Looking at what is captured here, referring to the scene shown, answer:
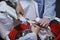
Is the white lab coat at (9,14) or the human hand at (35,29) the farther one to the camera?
the white lab coat at (9,14)

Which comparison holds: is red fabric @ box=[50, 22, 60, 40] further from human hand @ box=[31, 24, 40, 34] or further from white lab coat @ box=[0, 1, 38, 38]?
white lab coat @ box=[0, 1, 38, 38]

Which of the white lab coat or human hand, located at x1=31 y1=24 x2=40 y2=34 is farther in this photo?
the white lab coat

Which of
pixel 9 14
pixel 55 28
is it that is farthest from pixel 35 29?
pixel 9 14

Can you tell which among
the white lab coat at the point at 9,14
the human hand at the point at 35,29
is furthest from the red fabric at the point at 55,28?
the white lab coat at the point at 9,14

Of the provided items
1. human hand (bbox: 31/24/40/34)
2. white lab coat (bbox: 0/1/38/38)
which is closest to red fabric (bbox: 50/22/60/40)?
human hand (bbox: 31/24/40/34)

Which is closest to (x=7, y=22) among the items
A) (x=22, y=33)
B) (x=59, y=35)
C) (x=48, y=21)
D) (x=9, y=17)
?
(x=9, y=17)

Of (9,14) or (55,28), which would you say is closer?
(55,28)

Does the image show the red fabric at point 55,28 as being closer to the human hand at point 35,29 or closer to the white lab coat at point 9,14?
the human hand at point 35,29

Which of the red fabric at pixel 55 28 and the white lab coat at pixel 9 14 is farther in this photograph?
the white lab coat at pixel 9 14

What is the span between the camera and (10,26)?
1322 millimetres

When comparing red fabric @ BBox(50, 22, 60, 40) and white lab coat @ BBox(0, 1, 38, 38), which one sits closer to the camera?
red fabric @ BBox(50, 22, 60, 40)

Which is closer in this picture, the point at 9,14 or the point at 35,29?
the point at 35,29

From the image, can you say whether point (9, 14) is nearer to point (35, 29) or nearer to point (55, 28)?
point (35, 29)

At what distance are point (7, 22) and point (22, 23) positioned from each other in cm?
12
